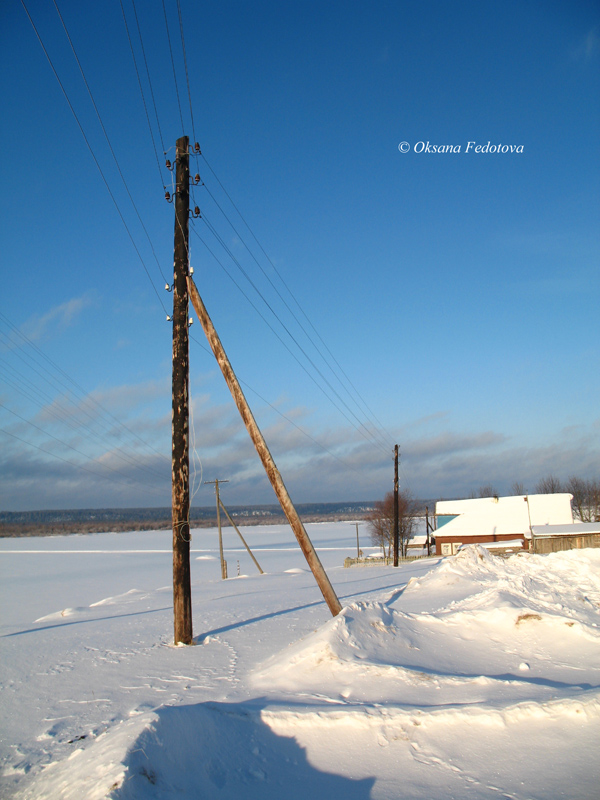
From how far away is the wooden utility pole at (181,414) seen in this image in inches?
343

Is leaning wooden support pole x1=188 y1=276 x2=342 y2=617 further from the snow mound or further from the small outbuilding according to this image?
the small outbuilding

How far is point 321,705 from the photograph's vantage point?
5.08 meters

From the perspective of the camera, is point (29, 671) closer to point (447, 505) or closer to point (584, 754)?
point (584, 754)

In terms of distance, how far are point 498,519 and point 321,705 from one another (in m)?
45.6

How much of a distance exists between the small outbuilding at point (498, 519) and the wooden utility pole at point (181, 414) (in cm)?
4049

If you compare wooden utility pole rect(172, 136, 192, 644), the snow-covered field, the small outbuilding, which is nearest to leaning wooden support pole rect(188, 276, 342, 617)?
wooden utility pole rect(172, 136, 192, 644)

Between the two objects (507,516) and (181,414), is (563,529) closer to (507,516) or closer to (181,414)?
(507,516)

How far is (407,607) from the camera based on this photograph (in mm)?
10555

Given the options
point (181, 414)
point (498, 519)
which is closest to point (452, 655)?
point (181, 414)

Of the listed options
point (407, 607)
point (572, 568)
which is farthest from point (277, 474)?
point (572, 568)

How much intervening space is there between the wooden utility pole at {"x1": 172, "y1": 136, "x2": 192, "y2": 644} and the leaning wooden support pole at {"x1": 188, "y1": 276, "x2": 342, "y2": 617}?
0.32 m

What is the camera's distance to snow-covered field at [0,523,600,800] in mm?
3898

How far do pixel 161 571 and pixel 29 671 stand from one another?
3964 cm

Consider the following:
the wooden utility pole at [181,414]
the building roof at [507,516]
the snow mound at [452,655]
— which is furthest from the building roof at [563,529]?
the wooden utility pole at [181,414]
